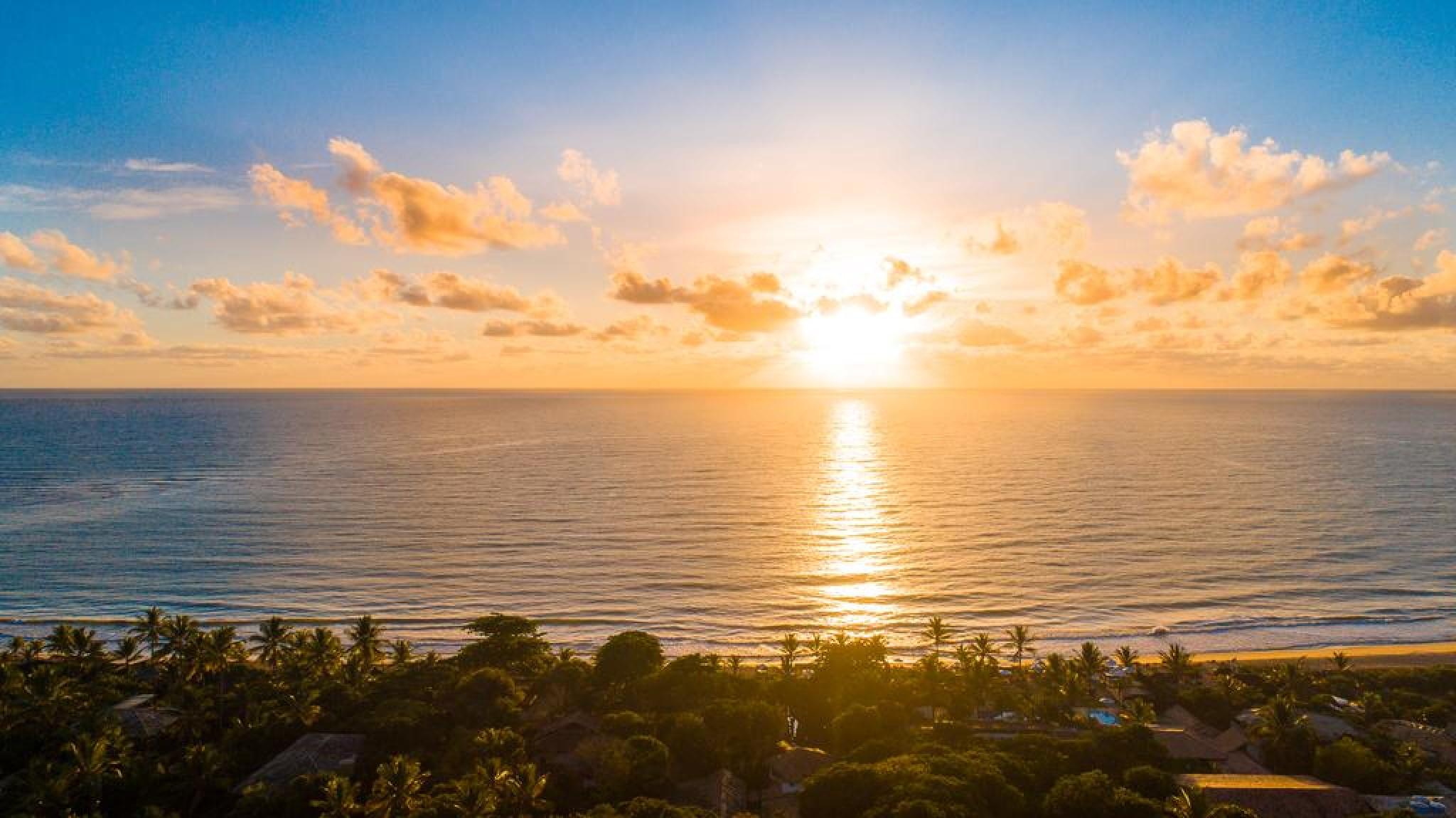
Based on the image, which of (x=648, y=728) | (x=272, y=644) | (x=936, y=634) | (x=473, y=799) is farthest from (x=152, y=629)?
(x=936, y=634)

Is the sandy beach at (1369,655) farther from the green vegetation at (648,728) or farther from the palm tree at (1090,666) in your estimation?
the palm tree at (1090,666)

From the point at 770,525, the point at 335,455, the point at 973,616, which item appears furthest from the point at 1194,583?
the point at 335,455

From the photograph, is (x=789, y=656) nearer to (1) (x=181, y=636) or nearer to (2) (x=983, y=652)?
(2) (x=983, y=652)

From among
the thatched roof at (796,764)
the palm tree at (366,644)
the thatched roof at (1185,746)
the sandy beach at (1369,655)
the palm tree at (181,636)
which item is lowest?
the sandy beach at (1369,655)

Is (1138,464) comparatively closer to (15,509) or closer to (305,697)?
(305,697)

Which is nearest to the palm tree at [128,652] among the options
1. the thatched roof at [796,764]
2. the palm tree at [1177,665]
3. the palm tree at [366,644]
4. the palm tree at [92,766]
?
the palm tree at [366,644]
